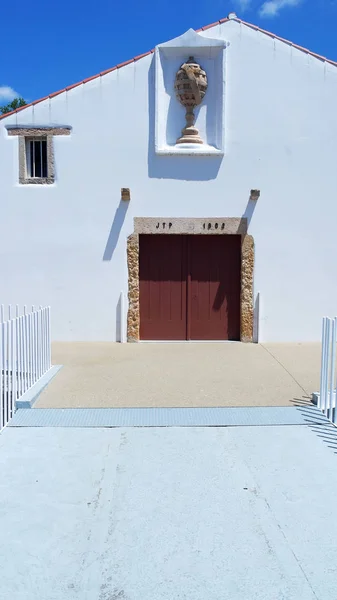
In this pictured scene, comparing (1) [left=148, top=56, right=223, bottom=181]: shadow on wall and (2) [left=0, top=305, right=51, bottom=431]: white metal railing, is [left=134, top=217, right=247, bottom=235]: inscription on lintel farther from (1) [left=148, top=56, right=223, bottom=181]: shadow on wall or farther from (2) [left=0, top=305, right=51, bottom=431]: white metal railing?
(2) [left=0, top=305, right=51, bottom=431]: white metal railing

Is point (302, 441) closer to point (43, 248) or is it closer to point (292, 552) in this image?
point (292, 552)

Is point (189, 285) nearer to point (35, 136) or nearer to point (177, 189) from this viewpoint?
point (177, 189)

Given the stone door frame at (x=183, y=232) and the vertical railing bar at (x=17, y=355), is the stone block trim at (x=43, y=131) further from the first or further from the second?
the vertical railing bar at (x=17, y=355)

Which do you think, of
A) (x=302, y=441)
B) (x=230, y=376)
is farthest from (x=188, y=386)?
(x=302, y=441)

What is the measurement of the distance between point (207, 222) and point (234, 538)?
6.75m

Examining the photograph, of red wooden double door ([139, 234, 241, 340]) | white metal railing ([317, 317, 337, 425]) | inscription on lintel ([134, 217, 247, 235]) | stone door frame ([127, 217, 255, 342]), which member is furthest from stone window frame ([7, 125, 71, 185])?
white metal railing ([317, 317, 337, 425])

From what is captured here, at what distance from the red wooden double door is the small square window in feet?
8.02

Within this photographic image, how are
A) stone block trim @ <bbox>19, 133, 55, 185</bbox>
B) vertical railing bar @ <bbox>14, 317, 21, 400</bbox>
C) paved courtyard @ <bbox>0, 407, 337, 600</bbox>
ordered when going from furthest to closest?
stone block trim @ <bbox>19, 133, 55, 185</bbox>
vertical railing bar @ <bbox>14, 317, 21, 400</bbox>
paved courtyard @ <bbox>0, 407, 337, 600</bbox>

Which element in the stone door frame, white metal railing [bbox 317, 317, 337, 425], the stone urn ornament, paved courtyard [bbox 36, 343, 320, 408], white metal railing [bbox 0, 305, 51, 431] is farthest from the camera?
the stone door frame

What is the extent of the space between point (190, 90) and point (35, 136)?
2.95 meters

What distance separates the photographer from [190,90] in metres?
8.65

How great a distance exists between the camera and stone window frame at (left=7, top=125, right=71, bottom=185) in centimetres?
869

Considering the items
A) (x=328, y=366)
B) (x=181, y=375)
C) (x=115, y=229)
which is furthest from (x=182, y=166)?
(x=328, y=366)

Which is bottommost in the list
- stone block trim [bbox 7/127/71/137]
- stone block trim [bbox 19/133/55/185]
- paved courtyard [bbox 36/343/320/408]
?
paved courtyard [bbox 36/343/320/408]
